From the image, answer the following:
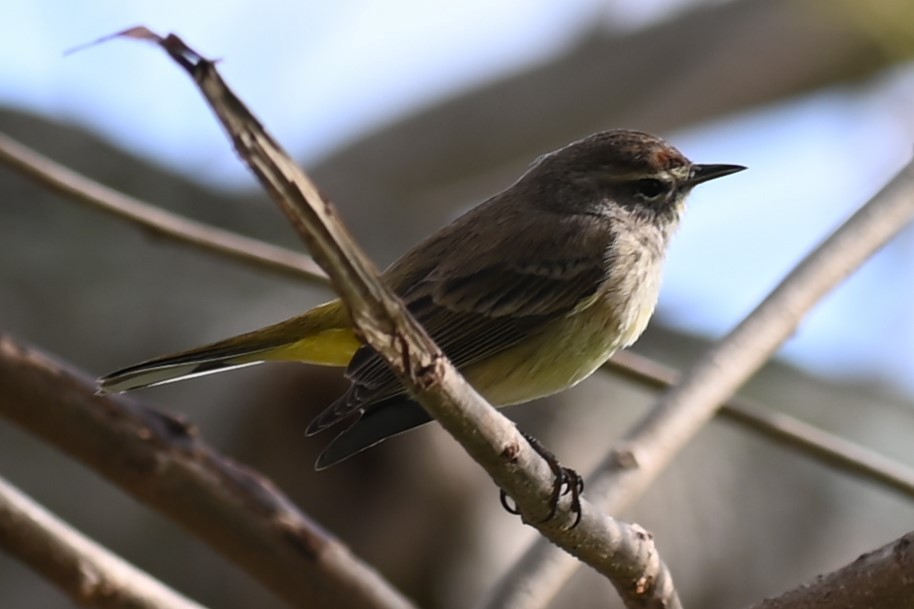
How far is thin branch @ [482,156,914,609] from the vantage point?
2.76 metres

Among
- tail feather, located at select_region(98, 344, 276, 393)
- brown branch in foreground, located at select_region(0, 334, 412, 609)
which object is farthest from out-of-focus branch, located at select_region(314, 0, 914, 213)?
brown branch in foreground, located at select_region(0, 334, 412, 609)

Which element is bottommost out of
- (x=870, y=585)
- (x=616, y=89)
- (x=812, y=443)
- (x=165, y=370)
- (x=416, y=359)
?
(x=616, y=89)

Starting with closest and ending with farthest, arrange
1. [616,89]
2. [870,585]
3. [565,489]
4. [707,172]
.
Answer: [870,585]
[565,489]
[707,172]
[616,89]

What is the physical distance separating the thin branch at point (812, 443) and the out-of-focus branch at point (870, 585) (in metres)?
1.08

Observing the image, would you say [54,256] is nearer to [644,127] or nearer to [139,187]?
[139,187]

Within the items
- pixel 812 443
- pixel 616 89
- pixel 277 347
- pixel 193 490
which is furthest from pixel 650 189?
pixel 616 89

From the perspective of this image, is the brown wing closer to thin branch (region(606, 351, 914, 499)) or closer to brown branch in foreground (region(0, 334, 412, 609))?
thin branch (region(606, 351, 914, 499))

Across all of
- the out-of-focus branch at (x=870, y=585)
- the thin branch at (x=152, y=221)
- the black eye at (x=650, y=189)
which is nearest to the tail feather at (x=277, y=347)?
the thin branch at (x=152, y=221)

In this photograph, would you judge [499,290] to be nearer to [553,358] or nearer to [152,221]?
[553,358]

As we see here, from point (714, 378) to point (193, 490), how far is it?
4.40 ft

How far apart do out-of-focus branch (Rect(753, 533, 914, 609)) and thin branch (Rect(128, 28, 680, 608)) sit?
0.32 m

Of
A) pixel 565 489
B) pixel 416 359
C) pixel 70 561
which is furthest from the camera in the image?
pixel 70 561

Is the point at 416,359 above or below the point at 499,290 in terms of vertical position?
above

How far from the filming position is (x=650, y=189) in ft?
12.9
